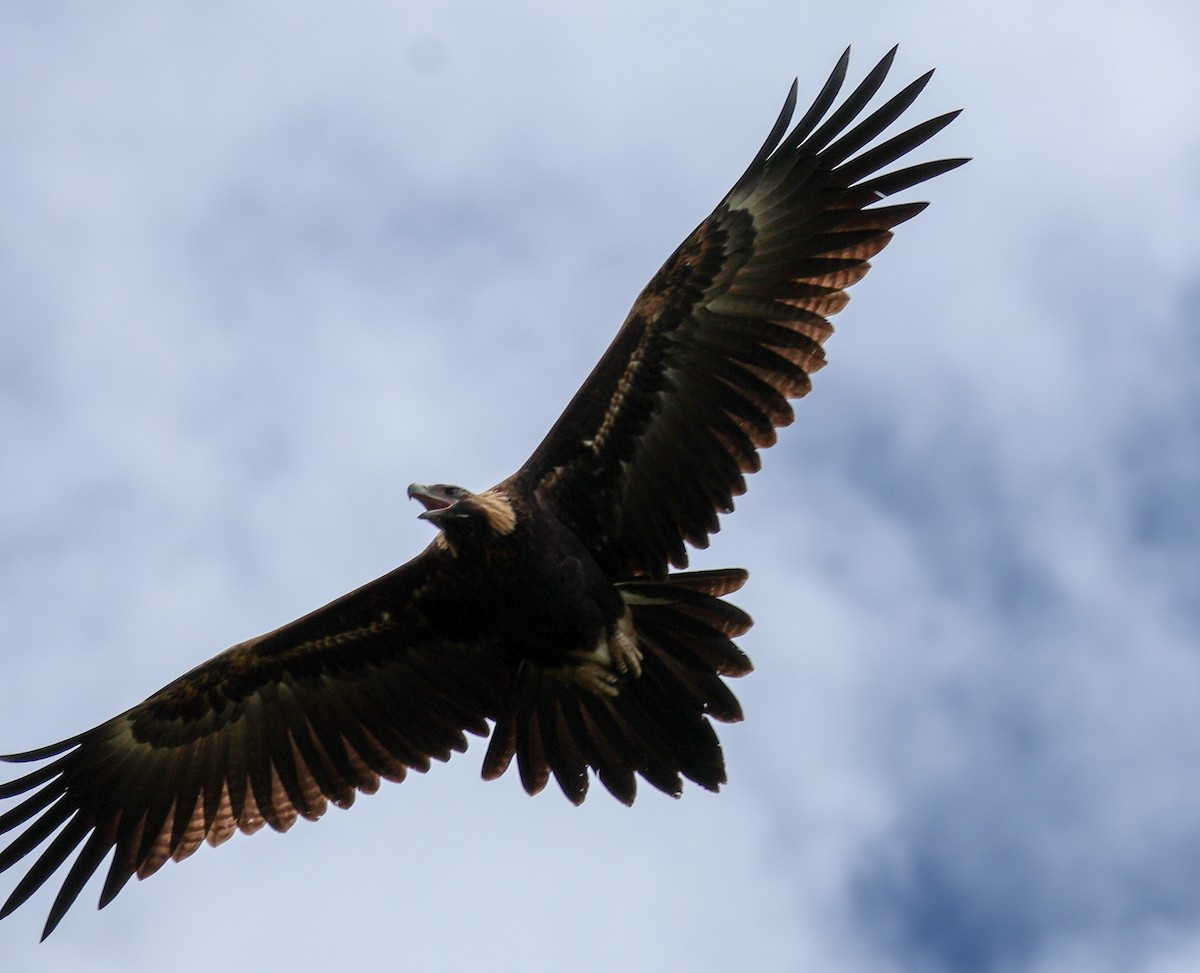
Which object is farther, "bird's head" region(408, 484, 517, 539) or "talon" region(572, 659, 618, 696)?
"talon" region(572, 659, 618, 696)

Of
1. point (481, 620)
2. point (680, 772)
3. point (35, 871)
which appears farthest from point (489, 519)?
point (35, 871)

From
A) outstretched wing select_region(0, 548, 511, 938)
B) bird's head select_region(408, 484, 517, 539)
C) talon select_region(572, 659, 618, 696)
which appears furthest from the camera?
outstretched wing select_region(0, 548, 511, 938)

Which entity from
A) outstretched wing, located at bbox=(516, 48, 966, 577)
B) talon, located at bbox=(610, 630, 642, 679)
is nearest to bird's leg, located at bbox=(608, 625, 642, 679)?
talon, located at bbox=(610, 630, 642, 679)

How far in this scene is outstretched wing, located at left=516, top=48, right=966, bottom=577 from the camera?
10570 millimetres

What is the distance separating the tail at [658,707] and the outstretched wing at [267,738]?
528 mm

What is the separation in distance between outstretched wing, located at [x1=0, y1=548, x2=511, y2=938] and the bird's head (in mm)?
819

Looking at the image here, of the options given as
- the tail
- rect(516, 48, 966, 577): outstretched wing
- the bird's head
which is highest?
rect(516, 48, 966, 577): outstretched wing

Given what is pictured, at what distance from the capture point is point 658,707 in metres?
10.7

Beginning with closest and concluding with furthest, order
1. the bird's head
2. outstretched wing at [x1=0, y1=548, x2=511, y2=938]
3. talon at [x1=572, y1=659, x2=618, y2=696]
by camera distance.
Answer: the bird's head < talon at [x1=572, y1=659, x2=618, y2=696] < outstretched wing at [x1=0, y1=548, x2=511, y2=938]

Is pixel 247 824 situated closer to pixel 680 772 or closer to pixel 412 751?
pixel 412 751

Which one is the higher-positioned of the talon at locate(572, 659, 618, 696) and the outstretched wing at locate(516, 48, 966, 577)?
the outstretched wing at locate(516, 48, 966, 577)

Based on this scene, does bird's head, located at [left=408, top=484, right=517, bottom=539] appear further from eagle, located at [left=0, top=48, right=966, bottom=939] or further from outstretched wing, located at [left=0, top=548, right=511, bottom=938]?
outstretched wing, located at [left=0, top=548, right=511, bottom=938]

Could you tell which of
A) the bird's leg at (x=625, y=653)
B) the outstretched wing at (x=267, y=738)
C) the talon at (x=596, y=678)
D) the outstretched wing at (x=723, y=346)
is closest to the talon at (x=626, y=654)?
the bird's leg at (x=625, y=653)

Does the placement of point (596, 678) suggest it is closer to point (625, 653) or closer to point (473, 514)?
point (625, 653)
